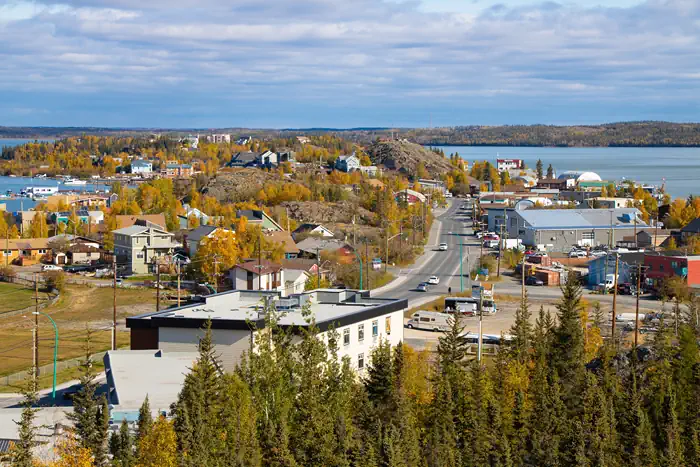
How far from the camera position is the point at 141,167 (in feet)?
536

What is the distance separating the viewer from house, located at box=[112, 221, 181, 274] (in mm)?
55719

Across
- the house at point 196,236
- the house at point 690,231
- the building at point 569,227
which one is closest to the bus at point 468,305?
the house at point 196,236

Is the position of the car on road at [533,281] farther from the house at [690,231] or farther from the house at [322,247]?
the house at [690,231]

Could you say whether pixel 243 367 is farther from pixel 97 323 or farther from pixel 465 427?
pixel 97 323

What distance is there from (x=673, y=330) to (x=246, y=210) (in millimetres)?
43422

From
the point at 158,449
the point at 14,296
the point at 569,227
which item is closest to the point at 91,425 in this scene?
the point at 158,449

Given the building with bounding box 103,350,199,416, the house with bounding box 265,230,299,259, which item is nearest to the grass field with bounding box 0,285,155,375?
the building with bounding box 103,350,199,416

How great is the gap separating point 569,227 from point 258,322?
46.5 m

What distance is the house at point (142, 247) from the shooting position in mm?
55719

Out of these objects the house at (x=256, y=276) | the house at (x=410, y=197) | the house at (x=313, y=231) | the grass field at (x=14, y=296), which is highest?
the house at (x=410, y=197)

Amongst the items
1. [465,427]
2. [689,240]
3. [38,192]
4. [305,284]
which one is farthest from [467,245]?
[38,192]

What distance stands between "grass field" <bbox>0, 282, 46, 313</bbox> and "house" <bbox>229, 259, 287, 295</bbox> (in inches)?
364

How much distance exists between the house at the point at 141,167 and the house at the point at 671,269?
119920 mm

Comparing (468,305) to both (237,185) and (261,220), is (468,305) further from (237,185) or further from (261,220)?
(237,185)
